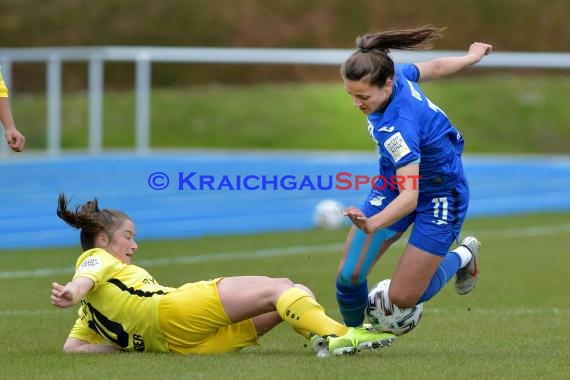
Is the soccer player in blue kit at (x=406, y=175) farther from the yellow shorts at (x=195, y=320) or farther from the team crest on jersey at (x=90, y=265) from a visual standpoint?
the team crest on jersey at (x=90, y=265)

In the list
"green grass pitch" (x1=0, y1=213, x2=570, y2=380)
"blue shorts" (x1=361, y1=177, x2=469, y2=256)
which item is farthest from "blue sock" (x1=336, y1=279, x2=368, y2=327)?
"blue shorts" (x1=361, y1=177, x2=469, y2=256)

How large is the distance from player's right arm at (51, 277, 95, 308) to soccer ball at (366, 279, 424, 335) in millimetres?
1625

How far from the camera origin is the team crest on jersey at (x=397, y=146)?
262 inches

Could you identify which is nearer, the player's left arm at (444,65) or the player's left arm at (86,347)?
the player's left arm at (86,347)

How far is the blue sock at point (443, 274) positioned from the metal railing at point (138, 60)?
908cm

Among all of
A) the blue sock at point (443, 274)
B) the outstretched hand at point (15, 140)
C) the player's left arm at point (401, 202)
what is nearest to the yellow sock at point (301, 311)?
the player's left arm at point (401, 202)

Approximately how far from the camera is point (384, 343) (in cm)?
689

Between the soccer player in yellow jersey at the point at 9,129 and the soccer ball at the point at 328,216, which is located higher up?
the soccer player in yellow jersey at the point at 9,129

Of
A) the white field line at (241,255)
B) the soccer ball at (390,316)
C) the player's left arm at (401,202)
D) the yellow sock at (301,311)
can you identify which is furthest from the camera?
the white field line at (241,255)

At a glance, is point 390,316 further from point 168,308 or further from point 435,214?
point 168,308

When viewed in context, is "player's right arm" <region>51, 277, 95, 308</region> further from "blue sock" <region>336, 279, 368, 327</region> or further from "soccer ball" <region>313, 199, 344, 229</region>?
"soccer ball" <region>313, 199, 344, 229</region>

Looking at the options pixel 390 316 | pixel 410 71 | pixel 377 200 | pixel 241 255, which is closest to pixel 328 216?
pixel 241 255

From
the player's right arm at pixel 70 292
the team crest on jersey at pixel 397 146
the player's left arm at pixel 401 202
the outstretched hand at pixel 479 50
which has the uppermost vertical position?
the outstretched hand at pixel 479 50

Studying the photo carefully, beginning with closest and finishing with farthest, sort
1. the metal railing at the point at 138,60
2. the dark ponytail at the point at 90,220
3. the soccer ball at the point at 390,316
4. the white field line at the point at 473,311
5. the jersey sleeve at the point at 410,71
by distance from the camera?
the dark ponytail at the point at 90,220 → the soccer ball at the point at 390,316 → the jersey sleeve at the point at 410,71 → the white field line at the point at 473,311 → the metal railing at the point at 138,60
